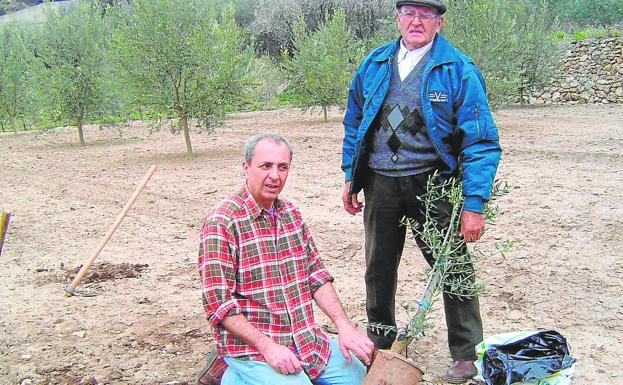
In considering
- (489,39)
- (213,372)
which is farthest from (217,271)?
(489,39)

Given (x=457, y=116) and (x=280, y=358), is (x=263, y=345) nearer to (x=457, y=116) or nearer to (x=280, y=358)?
(x=280, y=358)

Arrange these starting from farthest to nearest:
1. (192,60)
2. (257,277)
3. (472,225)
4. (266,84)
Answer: (266,84)
(192,60)
(472,225)
(257,277)

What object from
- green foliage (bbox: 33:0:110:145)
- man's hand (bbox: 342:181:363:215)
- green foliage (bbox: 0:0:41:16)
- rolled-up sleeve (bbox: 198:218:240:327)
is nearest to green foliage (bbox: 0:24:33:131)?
green foliage (bbox: 33:0:110:145)

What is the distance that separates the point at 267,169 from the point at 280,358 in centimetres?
80

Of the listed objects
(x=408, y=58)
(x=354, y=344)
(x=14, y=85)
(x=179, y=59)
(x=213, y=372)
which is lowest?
(x=213, y=372)

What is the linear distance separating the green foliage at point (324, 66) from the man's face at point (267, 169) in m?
14.8

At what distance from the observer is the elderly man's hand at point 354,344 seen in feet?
8.70

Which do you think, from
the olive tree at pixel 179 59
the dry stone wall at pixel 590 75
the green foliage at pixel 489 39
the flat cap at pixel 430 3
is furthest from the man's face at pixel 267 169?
the dry stone wall at pixel 590 75

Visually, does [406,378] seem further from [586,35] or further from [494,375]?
[586,35]

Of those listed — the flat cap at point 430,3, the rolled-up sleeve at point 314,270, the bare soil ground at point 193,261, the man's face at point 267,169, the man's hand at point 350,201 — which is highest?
the flat cap at point 430,3

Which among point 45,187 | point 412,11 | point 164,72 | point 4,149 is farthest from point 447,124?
point 4,149

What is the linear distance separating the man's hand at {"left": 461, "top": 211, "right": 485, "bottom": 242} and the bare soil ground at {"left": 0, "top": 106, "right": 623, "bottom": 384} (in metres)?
0.97

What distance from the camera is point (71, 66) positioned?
14906 millimetres

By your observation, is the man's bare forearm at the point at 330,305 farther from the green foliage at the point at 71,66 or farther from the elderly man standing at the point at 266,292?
the green foliage at the point at 71,66
